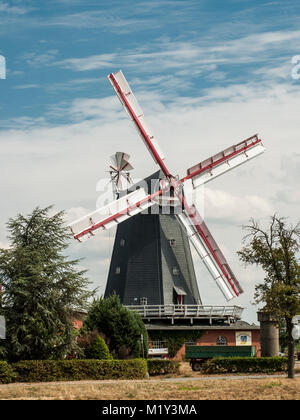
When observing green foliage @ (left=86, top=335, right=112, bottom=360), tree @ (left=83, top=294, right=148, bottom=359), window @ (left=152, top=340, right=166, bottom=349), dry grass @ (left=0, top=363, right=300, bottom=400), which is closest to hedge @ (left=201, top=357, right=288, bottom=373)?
tree @ (left=83, top=294, right=148, bottom=359)

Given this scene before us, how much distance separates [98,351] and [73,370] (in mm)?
3364

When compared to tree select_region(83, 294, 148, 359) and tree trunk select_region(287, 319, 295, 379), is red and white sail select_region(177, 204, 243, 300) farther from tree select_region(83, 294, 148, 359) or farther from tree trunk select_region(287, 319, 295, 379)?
tree trunk select_region(287, 319, 295, 379)

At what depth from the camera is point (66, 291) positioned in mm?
36844

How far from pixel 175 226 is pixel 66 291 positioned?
15.3 metres

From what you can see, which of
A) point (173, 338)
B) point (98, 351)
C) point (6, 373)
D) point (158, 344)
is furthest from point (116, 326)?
point (6, 373)

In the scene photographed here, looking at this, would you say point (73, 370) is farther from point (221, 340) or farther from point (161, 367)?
point (221, 340)

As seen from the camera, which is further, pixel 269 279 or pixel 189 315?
pixel 189 315

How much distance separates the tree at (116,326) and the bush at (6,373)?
885cm

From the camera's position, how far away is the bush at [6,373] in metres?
33.2

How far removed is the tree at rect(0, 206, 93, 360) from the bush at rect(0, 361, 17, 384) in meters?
1.42

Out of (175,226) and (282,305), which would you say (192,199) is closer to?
(175,226)

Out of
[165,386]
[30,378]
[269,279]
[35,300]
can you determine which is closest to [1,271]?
[35,300]

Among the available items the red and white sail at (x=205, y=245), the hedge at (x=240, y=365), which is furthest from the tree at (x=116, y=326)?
the red and white sail at (x=205, y=245)

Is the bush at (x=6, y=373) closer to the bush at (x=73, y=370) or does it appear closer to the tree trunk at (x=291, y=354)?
the bush at (x=73, y=370)
